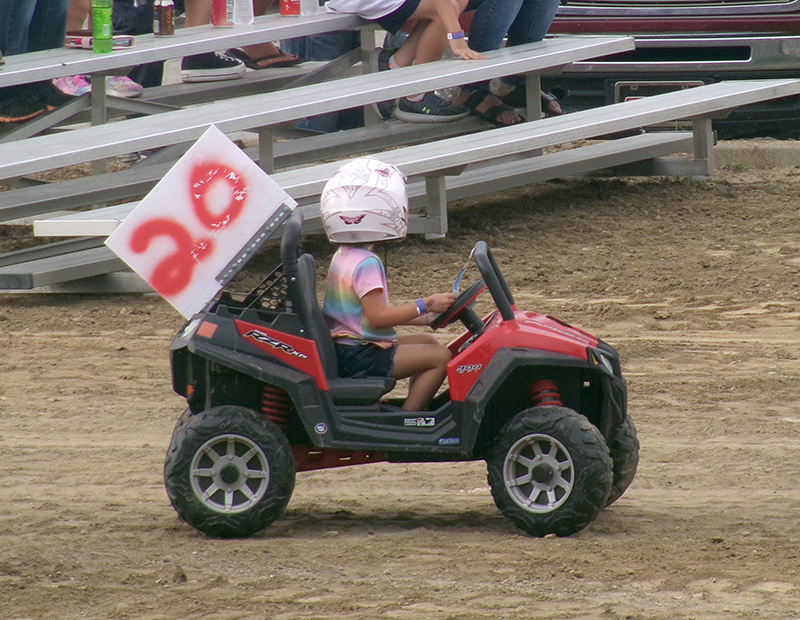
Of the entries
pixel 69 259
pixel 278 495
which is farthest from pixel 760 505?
pixel 69 259

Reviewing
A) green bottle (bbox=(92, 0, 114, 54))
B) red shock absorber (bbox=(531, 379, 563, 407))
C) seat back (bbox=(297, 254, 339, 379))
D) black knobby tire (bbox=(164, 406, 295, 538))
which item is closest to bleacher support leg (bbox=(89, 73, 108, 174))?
green bottle (bbox=(92, 0, 114, 54))

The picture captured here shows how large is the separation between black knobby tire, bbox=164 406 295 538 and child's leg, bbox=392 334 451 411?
43cm

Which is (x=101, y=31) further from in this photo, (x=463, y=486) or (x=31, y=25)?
(x=463, y=486)

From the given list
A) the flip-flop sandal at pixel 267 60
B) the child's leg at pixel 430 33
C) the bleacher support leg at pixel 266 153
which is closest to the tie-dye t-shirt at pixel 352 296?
the bleacher support leg at pixel 266 153

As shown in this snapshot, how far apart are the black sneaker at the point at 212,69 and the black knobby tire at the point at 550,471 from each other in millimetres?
6497

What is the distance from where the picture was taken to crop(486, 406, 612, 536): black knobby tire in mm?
3850

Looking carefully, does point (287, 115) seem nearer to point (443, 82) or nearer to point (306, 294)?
point (443, 82)

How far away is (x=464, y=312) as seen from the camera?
4133 mm

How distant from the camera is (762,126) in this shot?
9.24m

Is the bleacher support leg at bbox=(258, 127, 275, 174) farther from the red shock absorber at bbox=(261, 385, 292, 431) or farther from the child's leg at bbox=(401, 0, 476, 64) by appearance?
the red shock absorber at bbox=(261, 385, 292, 431)

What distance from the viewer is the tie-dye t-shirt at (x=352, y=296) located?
4.02 m

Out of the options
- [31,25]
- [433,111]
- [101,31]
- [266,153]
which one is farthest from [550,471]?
[31,25]

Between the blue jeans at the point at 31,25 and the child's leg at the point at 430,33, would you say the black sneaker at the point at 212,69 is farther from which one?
the child's leg at the point at 430,33

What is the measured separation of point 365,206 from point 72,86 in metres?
5.54
